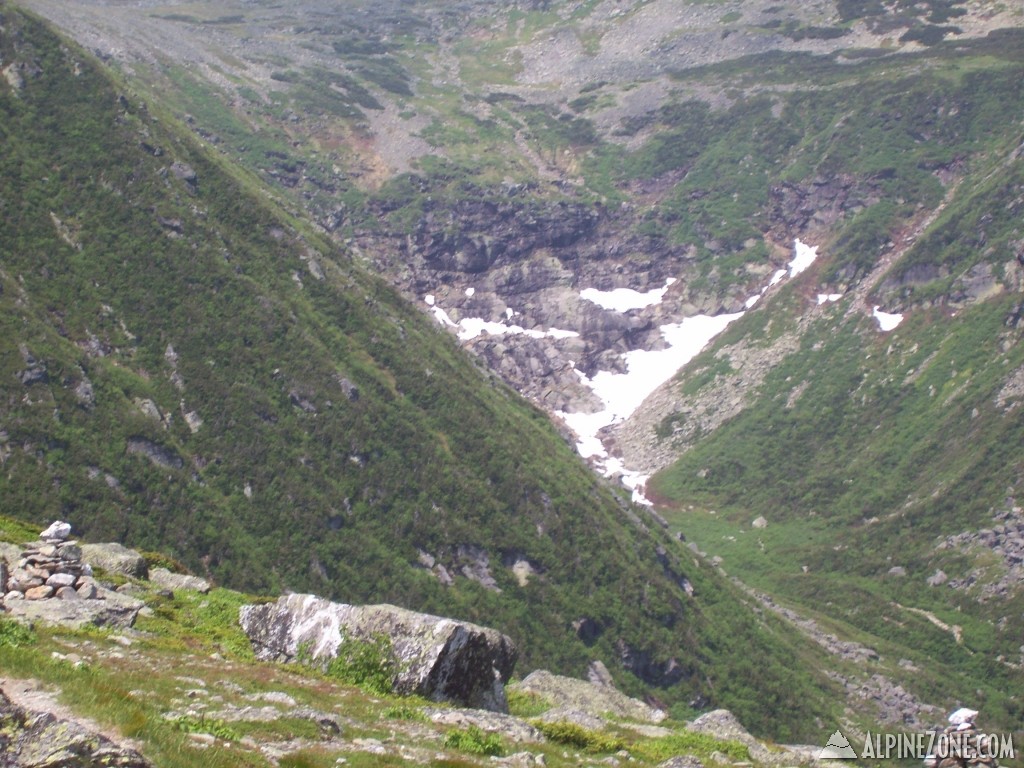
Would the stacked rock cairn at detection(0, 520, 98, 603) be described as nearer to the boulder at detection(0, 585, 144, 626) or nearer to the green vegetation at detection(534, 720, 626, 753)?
the boulder at detection(0, 585, 144, 626)

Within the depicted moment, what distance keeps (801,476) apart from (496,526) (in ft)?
321

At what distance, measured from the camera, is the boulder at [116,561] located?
37.5m

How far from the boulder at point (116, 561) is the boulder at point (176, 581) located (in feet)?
2.76

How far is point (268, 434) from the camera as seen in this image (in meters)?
110

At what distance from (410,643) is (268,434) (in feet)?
274

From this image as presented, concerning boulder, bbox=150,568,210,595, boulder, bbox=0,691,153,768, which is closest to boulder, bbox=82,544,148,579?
boulder, bbox=150,568,210,595

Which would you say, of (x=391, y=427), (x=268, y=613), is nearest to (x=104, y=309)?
(x=391, y=427)

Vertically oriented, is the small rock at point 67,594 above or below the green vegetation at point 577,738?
above

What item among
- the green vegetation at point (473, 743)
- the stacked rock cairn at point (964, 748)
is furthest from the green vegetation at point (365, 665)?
the stacked rock cairn at point (964, 748)

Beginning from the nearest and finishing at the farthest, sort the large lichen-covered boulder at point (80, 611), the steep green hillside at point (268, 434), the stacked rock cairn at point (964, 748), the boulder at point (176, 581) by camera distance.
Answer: the stacked rock cairn at point (964, 748) → the large lichen-covered boulder at point (80, 611) → the boulder at point (176, 581) → the steep green hillside at point (268, 434)

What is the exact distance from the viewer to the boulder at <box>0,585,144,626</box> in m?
26.2

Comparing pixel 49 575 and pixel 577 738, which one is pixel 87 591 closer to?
pixel 49 575

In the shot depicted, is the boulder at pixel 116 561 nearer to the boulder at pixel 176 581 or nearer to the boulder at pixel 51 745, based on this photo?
the boulder at pixel 176 581

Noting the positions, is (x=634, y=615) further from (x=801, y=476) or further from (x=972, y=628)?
(x=801, y=476)
